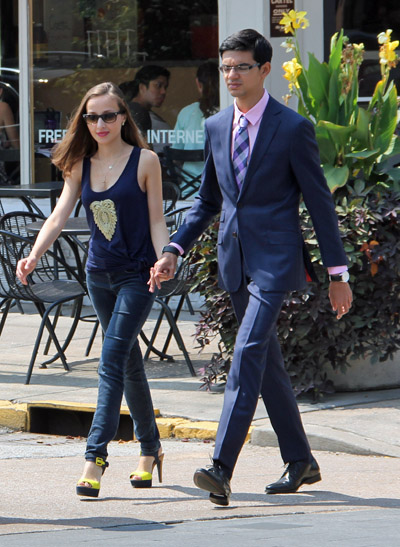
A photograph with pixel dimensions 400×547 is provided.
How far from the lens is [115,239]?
5.57 m

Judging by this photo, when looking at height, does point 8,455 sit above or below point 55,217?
below

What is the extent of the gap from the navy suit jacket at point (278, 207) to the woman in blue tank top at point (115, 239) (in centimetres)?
46

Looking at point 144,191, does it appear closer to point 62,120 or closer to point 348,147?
point 348,147

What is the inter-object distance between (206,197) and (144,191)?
0.30 m

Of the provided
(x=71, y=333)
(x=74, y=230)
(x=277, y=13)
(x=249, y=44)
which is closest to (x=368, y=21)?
(x=277, y=13)

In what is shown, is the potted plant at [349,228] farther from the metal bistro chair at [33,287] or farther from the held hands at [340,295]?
the held hands at [340,295]

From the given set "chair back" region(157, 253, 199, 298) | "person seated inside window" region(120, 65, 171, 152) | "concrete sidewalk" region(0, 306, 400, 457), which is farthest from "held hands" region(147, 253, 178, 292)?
"person seated inside window" region(120, 65, 171, 152)

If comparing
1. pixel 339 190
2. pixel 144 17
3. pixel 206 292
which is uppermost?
pixel 144 17

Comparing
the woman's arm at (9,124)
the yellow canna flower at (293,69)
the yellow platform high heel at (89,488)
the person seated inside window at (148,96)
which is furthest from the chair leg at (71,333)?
the woman's arm at (9,124)

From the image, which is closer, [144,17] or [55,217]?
[55,217]

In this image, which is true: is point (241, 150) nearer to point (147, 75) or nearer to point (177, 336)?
point (177, 336)

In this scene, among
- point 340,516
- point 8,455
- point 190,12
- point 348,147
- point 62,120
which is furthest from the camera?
point 62,120

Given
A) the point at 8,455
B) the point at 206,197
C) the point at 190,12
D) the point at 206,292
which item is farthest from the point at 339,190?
the point at 190,12

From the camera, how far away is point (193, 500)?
17.8ft
